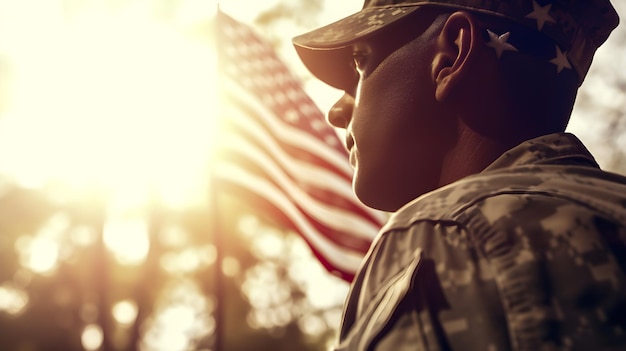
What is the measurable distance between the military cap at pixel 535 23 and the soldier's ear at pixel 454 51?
0.04 meters

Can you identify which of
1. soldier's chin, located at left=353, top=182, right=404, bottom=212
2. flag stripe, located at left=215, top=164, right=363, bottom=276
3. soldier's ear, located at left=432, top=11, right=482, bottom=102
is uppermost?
soldier's ear, located at left=432, top=11, right=482, bottom=102

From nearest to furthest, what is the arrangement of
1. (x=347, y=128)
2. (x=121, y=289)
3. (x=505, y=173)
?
(x=505, y=173)
(x=347, y=128)
(x=121, y=289)

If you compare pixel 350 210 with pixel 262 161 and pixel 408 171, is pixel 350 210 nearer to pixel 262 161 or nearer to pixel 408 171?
pixel 262 161

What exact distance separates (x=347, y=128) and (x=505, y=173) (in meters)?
0.72

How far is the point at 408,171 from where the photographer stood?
2.01 meters

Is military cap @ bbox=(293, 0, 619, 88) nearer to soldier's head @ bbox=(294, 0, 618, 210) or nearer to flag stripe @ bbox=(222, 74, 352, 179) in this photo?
soldier's head @ bbox=(294, 0, 618, 210)

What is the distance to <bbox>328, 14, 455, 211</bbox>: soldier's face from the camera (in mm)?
1979

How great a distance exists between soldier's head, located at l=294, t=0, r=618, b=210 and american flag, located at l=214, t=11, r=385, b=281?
3.42 m

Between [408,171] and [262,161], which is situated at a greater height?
[408,171]

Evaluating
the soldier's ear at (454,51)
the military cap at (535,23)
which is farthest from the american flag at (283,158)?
the soldier's ear at (454,51)

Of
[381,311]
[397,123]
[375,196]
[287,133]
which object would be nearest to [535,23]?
[397,123]

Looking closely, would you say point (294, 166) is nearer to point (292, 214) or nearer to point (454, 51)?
point (292, 214)

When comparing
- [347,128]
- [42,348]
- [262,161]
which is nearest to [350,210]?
[262,161]

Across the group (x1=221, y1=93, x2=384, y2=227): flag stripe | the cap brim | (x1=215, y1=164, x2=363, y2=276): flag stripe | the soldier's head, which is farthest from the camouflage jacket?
(x1=221, y1=93, x2=384, y2=227): flag stripe
